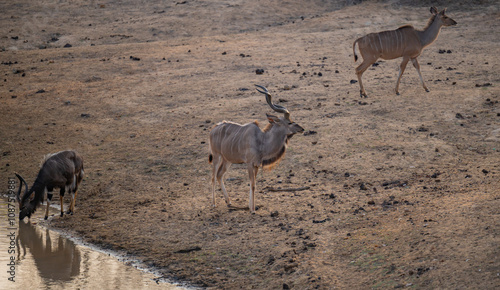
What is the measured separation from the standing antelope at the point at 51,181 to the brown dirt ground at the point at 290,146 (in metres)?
0.37

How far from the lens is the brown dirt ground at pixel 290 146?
23.0ft

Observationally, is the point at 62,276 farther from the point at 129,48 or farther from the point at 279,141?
the point at 129,48

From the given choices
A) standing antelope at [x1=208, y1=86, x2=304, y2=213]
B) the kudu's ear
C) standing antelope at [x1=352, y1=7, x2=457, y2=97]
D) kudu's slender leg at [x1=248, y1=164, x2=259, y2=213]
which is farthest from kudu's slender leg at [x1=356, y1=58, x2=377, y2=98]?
kudu's slender leg at [x1=248, y1=164, x2=259, y2=213]

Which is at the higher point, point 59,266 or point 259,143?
point 259,143

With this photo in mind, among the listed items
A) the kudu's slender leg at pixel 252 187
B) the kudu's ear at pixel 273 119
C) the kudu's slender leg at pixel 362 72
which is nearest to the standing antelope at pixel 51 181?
the kudu's slender leg at pixel 252 187

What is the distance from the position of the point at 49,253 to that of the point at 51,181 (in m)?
1.36

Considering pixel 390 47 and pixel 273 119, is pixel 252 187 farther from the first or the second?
pixel 390 47

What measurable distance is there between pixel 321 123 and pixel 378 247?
5051 mm

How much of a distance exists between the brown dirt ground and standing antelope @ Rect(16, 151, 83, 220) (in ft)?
1.22

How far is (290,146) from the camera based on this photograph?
10.9 m

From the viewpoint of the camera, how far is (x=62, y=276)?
7398 millimetres

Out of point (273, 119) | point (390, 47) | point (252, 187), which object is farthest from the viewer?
point (390, 47)

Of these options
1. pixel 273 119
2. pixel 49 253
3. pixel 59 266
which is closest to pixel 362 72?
pixel 273 119

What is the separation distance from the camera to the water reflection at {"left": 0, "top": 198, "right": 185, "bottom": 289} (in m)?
7.08
